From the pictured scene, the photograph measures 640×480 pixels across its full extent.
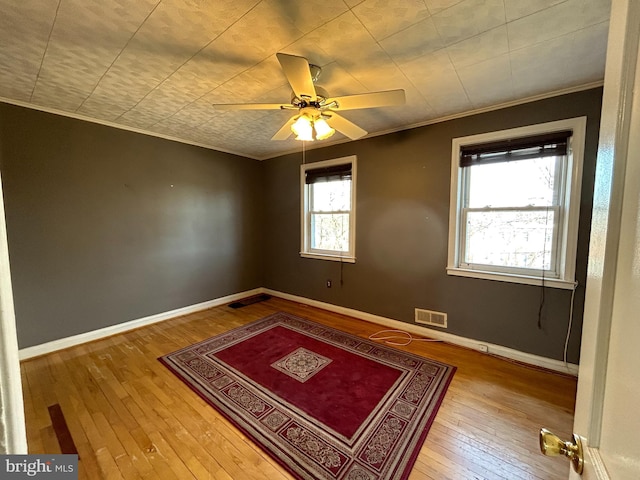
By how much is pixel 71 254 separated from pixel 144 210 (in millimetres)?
849

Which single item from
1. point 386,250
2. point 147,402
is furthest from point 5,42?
point 386,250

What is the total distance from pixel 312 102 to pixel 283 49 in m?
0.35

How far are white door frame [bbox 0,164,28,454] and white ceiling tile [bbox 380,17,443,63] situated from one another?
1878mm

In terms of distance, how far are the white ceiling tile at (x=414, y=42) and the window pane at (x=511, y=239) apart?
170 centimetres

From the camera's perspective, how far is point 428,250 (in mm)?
2953

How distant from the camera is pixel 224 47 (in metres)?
1.65

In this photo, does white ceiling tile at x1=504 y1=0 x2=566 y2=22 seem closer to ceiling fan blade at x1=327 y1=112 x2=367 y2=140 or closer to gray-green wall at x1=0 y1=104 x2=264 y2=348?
ceiling fan blade at x1=327 y1=112 x2=367 y2=140

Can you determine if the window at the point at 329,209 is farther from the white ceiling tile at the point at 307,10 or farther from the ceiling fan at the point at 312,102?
the white ceiling tile at the point at 307,10

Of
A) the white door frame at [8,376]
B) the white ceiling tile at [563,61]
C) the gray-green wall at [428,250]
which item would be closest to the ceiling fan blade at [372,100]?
the white ceiling tile at [563,61]

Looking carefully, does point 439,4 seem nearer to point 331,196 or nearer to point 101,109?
point 331,196

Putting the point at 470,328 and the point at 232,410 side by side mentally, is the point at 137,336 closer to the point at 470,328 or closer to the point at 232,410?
the point at 232,410

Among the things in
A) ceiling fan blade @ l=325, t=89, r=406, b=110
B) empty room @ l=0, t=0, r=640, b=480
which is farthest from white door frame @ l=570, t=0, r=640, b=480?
ceiling fan blade @ l=325, t=89, r=406, b=110

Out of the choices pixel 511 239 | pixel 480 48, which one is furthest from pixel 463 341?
pixel 480 48

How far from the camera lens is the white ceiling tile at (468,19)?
1.33 meters
